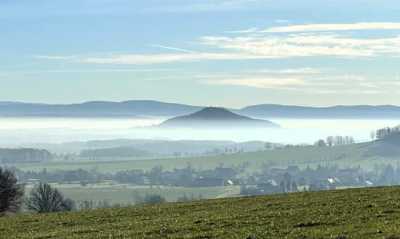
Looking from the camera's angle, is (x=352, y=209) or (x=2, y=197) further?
(x=2, y=197)

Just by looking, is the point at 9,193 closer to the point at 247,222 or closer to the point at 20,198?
the point at 20,198

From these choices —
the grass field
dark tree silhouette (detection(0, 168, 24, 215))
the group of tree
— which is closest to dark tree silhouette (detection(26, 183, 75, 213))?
the group of tree

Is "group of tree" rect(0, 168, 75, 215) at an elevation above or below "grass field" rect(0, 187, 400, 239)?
above

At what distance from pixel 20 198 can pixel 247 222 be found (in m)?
66.9

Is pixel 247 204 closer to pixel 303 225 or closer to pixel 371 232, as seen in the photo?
pixel 303 225

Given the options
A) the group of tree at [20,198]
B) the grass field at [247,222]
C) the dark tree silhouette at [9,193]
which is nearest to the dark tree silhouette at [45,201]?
the group of tree at [20,198]

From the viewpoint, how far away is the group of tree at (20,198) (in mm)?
95000

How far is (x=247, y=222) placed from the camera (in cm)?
→ 3703

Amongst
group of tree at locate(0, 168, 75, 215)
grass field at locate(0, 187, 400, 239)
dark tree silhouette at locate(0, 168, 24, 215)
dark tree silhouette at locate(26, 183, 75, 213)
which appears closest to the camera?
grass field at locate(0, 187, 400, 239)

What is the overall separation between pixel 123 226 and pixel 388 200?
16482 mm

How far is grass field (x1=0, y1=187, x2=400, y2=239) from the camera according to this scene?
100 ft

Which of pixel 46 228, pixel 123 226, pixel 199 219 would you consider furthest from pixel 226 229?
pixel 46 228

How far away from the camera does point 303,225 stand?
33188 millimetres

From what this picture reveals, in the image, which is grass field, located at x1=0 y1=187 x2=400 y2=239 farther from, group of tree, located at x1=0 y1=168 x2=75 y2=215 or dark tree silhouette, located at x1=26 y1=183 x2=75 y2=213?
dark tree silhouette, located at x1=26 y1=183 x2=75 y2=213
